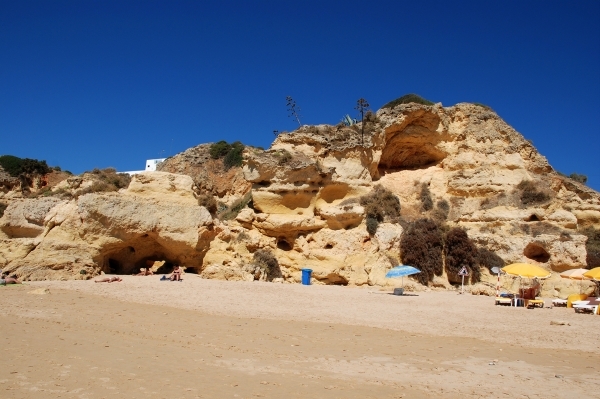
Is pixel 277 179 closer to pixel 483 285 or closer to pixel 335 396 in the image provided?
pixel 483 285

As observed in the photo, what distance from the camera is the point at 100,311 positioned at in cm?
984

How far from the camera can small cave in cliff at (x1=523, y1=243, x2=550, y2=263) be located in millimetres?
19578

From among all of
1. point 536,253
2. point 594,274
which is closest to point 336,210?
point 536,253

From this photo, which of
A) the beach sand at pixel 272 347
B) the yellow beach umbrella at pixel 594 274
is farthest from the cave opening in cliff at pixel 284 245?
the yellow beach umbrella at pixel 594 274

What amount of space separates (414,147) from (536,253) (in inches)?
400

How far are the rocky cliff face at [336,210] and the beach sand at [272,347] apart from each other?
315 centimetres

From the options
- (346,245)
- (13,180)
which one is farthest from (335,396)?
(13,180)

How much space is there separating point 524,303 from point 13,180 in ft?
107

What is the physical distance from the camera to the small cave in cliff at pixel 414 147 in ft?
86.9

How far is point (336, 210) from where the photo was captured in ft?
67.8

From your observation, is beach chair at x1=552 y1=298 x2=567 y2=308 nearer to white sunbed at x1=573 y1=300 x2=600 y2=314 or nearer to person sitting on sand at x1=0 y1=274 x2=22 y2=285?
white sunbed at x1=573 y1=300 x2=600 y2=314

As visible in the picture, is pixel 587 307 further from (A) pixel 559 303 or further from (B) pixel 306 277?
(B) pixel 306 277

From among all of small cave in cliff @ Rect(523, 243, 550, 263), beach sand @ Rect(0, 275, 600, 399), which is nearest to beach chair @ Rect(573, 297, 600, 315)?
beach sand @ Rect(0, 275, 600, 399)

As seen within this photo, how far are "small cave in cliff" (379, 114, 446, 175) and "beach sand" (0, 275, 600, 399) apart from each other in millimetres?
14803
